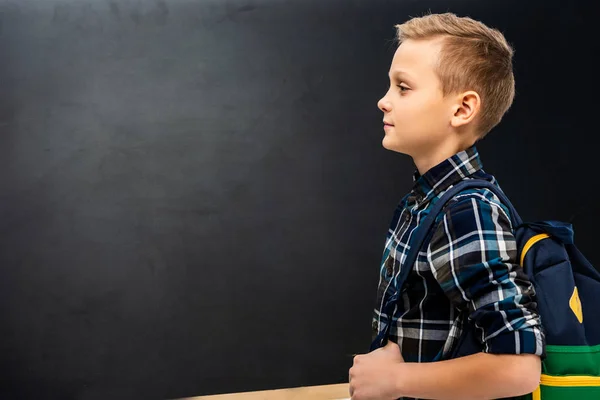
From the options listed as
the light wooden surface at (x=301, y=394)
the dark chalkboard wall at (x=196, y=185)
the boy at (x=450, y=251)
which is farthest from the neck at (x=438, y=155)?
the light wooden surface at (x=301, y=394)

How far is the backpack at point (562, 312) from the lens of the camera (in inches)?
32.8

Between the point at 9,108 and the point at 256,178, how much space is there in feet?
3.03

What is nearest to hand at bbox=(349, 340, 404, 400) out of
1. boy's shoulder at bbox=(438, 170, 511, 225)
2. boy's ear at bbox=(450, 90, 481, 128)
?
boy's shoulder at bbox=(438, 170, 511, 225)

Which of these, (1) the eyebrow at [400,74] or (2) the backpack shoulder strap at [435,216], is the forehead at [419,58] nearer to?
(1) the eyebrow at [400,74]

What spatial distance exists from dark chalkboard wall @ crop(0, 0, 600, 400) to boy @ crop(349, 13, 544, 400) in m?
1.36

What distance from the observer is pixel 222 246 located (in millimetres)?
2379

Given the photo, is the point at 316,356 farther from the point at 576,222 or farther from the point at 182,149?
the point at 576,222

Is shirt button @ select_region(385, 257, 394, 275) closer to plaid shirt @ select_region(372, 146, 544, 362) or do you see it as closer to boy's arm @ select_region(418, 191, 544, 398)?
plaid shirt @ select_region(372, 146, 544, 362)

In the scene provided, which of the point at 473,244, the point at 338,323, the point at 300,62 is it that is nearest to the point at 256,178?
the point at 300,62

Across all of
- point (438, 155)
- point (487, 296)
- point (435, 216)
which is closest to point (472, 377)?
point (487, 296)

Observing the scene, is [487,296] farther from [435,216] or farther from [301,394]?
[301,394]

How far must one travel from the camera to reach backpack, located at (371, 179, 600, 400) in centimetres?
83

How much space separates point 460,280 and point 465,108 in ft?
1.04

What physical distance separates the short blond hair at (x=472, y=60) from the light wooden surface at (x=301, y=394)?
1.68m
